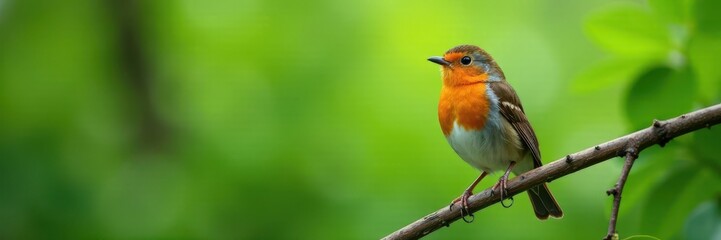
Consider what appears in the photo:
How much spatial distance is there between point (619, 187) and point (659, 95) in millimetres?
894

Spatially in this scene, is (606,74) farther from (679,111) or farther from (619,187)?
(619,187)

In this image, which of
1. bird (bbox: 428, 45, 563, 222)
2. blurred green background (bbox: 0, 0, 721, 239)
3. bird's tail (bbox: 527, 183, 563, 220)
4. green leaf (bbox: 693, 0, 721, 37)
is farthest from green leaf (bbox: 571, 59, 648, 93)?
blurred green background (bbox: 0, 0, 721, 239)

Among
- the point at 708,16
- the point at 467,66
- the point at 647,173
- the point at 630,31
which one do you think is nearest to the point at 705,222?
the point at 647,173

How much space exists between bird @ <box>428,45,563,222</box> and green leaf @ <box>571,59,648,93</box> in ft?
3.12

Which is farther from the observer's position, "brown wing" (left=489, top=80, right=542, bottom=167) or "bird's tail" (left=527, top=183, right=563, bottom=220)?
"bird's tail" (left=527, top=183, right=563, bottom=220)

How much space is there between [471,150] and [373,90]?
114 inches

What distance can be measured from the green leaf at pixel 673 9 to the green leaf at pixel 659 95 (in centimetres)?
23

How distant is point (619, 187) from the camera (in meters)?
2.84

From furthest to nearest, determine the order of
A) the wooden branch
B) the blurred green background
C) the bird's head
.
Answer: the blurred green background
the bird's head
the wooden branch

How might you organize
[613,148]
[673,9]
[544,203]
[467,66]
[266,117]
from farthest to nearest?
[266,117]
[467,66]
[544,203]
[673,9]
[613,148]

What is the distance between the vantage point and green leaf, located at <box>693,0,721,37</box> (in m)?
3.47

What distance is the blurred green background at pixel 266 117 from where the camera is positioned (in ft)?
23.2

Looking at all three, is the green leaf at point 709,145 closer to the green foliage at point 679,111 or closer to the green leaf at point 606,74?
the green foliage at point 679,111

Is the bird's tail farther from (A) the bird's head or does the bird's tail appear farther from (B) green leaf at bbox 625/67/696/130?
(B) green leaf at bbox 625/67/696/130
